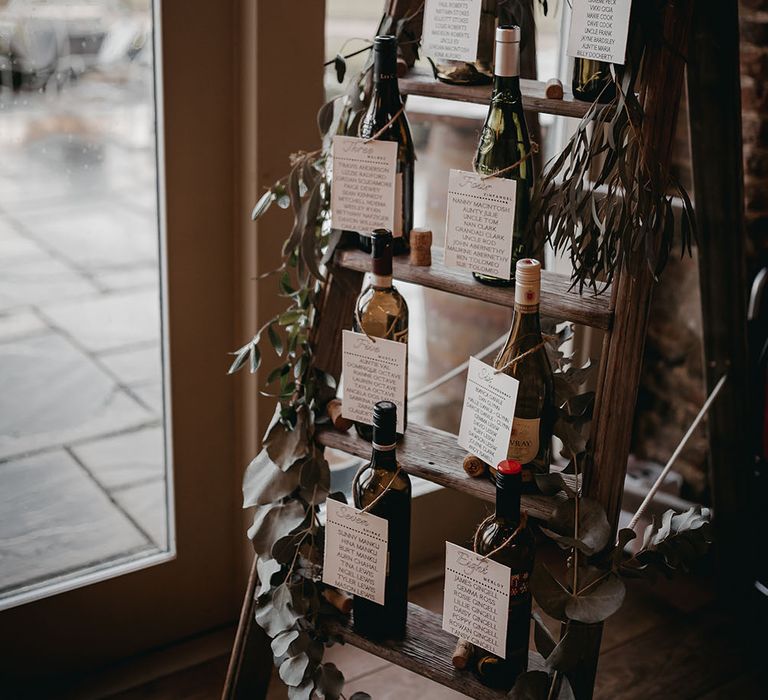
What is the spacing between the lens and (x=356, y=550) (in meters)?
1.48

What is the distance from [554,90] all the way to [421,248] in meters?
0.29

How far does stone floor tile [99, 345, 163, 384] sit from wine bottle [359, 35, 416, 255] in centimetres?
62

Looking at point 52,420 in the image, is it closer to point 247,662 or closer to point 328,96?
point 247,662

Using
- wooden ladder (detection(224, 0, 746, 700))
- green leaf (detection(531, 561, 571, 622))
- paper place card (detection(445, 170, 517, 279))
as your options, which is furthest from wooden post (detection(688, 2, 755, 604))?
green leaf (detection(531, 561, 571, 622))

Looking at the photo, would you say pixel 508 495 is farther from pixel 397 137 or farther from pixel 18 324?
pixel 18 324

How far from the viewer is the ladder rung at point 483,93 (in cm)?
131

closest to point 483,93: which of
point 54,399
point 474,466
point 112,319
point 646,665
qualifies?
point 474,466

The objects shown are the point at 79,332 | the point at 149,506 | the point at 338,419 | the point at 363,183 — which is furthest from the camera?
the point at 149,506

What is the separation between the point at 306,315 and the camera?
1596mm

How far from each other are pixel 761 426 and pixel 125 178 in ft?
4.77

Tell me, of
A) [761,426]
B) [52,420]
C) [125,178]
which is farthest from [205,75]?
[761,426]

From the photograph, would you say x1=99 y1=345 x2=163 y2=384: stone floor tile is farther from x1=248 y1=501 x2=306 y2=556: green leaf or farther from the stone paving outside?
x1=248 y1=501 x2=306 y2=556: green leaf

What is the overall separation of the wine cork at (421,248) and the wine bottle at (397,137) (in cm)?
5

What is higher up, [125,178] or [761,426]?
[125,178]
